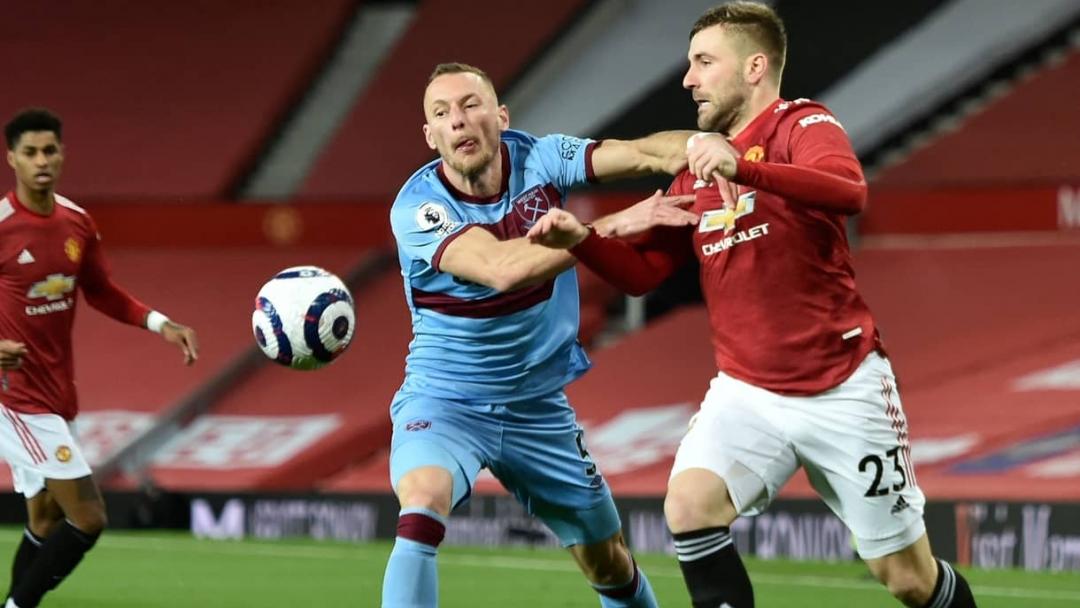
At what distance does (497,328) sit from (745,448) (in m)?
1.02

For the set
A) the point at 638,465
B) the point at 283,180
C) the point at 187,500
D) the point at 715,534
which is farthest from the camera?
the point at 283,180

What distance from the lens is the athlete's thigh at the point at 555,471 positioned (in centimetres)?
561

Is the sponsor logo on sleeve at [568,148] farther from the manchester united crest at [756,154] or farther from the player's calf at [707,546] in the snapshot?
the player's calf at [707,546]

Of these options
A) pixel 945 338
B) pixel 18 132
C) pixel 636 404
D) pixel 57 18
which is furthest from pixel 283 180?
pixel 18 132

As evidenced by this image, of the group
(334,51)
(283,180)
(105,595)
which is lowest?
(105,595)

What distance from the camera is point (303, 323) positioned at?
6.02m

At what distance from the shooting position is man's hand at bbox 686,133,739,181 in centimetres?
447

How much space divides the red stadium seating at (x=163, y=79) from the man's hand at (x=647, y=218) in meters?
11.4

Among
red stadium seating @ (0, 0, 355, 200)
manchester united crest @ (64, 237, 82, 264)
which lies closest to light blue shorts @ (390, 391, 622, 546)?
manchester united crest @ (64, 237, 82, 264)

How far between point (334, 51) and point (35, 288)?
960cm

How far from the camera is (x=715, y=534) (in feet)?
16.0

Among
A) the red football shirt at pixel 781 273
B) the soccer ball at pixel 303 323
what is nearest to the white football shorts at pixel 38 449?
the soccer ball at pixel 303 323

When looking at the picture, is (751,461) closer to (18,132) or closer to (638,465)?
(18,132)

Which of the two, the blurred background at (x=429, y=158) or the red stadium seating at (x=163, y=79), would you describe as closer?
the blurred background at (x=429, y=158)
